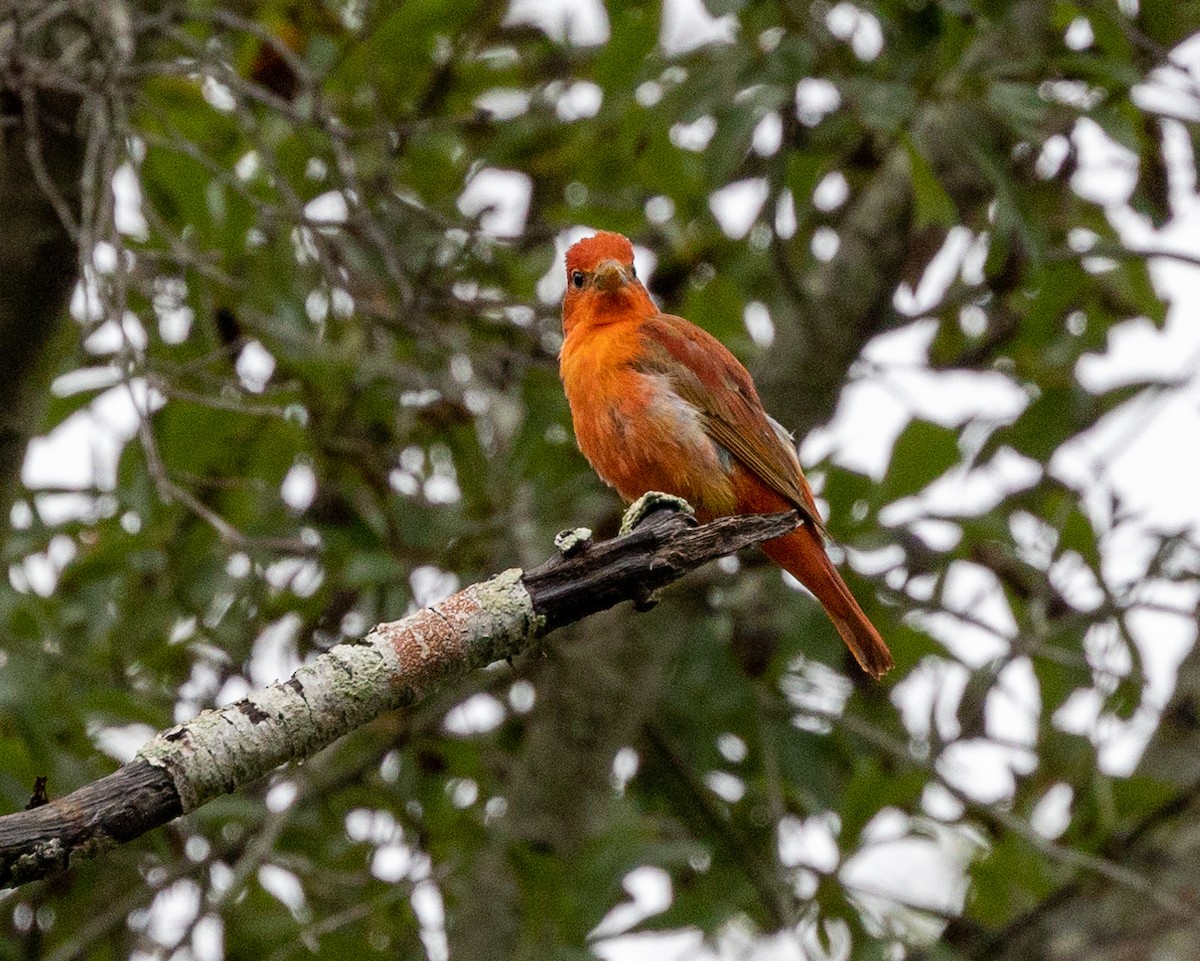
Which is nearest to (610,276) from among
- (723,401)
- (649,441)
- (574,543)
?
(723,401)

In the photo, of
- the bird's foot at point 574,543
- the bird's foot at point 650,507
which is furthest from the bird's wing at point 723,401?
the bird's foot at point 574,543

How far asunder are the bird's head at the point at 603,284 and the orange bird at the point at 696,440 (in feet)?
0.66

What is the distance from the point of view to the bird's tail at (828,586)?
13.6 feet

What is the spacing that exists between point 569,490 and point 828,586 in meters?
1.20

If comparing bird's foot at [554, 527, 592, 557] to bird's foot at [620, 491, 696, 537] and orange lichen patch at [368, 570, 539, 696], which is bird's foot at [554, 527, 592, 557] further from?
bird's foot at [620, 491, 696, 537]

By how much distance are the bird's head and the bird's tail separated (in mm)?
890

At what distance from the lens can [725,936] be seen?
6457 millimetres

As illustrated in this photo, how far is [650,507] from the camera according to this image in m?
3.17

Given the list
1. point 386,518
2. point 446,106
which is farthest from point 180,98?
point 386,518

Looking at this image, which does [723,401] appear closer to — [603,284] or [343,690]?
[603,284]

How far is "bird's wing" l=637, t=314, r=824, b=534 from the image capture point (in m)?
4.26

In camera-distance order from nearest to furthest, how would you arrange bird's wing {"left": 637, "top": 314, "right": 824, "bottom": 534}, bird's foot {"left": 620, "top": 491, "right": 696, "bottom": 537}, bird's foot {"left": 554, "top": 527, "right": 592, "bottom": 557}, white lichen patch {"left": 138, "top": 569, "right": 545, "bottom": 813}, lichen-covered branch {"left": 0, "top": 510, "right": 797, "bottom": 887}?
lichen-covered branch {"left": 0, "top": 510, "right": 797, "bottom": 887}, white lichen patch {"left": 138, "top": 569, "right": 545, "bottom": 813}, bird's foot {"left": 554, "top": 527, "right": 592, "bottom": 557}, bird's foot {"left": 620, "top": 491, "right": 696, "bottom": 537}, bird's wing {"left": 637, "top": 314, "right": 824, "bottom": 534}

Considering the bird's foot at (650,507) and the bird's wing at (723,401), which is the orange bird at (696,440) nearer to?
the bird's wing at (723,401)

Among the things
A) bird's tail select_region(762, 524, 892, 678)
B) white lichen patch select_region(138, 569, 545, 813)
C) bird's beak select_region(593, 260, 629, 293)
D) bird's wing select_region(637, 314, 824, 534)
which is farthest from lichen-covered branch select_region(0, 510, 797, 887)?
bird's beak select_region(593, 260, 629, 293)
